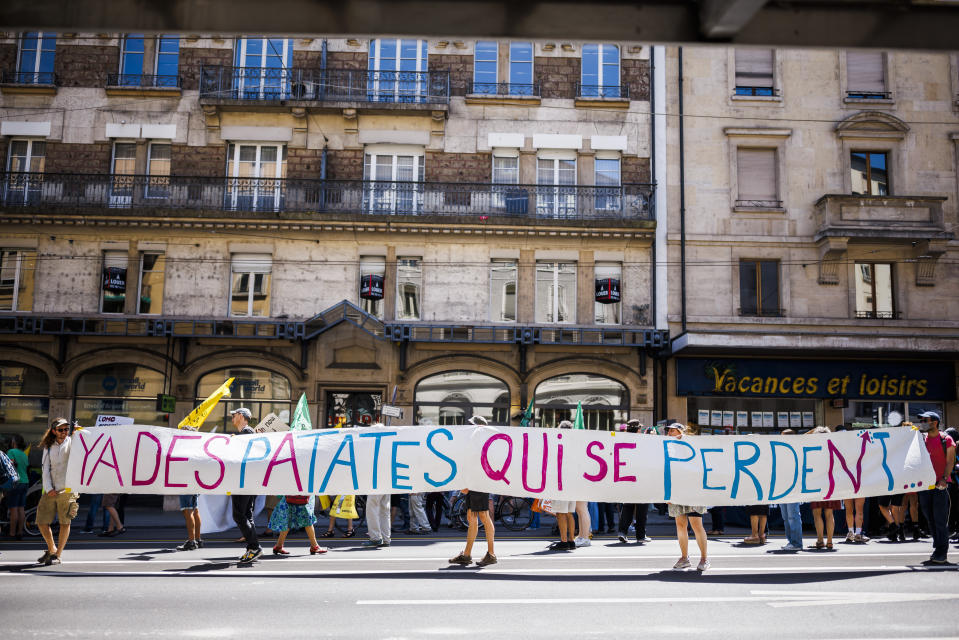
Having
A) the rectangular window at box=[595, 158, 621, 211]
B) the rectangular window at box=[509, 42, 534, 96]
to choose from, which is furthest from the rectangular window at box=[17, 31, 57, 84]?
the rectangular window at box=[595, 158, 621, 211]

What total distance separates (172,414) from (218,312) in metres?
3.10

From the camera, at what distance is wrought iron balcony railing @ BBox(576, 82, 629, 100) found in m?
24.1

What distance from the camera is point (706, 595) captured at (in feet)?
27.7

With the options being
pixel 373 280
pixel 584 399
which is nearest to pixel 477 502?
pixel 373 280

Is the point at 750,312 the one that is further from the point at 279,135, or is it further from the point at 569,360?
the point at 279,135

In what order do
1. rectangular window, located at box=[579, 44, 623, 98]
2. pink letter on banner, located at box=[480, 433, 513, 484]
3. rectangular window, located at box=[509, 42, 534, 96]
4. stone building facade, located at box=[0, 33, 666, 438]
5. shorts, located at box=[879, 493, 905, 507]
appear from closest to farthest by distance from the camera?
1. pink letter on banner, located at box=[480, 433, 513, 484]
2. shorts, located at box=[879, 493, 905, 507]
3. stone building facade, located at box=[0, 33, 666, 438]
4. rectangular window, located at box=[509, 42, 534, 96]
5. rectangular window, located at box=[579, 44, 623, 98]

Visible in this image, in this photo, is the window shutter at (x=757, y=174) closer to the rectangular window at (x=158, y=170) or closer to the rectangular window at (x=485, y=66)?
the rectangular window at (x=485, y=66)

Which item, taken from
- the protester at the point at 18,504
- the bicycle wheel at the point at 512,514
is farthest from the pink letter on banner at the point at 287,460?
the bicycle wheel at the point at 512,514

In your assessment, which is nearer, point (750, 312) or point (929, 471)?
point (929, 471)

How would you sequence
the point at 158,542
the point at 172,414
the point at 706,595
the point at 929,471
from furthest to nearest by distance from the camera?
the point at 172,414 → the point at 158,542 → the point at 929,471 → the point at 706,595

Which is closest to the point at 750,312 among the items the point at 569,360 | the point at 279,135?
the point at 569,360

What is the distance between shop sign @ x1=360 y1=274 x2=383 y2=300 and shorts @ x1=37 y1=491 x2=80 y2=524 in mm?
12174

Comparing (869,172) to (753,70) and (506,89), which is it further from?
(506,89)

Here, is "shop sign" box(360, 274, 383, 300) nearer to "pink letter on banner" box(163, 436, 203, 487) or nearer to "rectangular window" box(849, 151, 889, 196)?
"pink letter on banner" box(163, 436, 203, 487)
